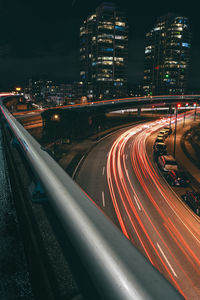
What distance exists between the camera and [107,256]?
2.40 metres

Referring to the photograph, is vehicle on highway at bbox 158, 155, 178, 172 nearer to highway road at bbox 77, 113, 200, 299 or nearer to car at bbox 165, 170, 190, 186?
highway road at bbox 77, 113, 200, 299

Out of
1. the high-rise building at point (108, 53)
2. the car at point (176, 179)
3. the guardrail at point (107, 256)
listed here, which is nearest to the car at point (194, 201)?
the car at point (176, 179)

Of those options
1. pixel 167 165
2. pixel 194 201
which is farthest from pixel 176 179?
pixel 194 201

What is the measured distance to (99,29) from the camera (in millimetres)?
167000

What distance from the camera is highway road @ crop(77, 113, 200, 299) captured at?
12680 mm

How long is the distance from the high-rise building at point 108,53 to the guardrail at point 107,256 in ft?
535

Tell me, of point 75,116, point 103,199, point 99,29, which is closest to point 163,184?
point 103,199

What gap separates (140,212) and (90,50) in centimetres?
19279

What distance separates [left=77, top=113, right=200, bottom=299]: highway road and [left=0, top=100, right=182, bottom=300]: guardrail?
1056 centimetres

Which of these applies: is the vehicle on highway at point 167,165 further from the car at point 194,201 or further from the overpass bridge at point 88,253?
the overpass bridge at point 88,253

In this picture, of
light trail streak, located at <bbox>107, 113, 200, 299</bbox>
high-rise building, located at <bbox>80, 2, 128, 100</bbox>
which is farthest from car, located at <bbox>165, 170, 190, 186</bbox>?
high-rise building, located at <bbox>80, 2, 128, 100</bbox>

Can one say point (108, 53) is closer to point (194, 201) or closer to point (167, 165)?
point (167, 165)

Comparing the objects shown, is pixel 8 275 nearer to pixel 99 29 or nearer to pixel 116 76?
pixel 116 76

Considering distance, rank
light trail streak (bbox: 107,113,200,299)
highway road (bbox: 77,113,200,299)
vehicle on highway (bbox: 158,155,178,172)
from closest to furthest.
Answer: light trail streak (bbox: 107,113,200,299) → highway road (bbox: 77,113,200,299) → vehicle on highway (bbox: 158,155,178,172)
